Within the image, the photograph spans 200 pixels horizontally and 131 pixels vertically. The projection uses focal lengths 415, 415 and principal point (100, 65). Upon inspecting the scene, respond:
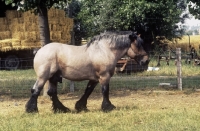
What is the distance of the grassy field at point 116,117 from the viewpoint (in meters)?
6.88

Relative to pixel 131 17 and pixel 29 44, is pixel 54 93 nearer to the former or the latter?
pixel 29 44

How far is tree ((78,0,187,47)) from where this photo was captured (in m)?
29.6

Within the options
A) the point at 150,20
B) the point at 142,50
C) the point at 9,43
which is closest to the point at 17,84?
the point at 142,50

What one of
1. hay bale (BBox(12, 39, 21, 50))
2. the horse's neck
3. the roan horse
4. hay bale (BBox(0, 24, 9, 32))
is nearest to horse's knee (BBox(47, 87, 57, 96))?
the roan horse

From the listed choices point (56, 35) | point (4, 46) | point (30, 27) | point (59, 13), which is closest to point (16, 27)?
point (30, 27)

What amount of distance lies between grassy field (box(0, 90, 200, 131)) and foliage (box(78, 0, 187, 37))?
62.4 feet

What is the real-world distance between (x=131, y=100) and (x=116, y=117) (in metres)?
3.09

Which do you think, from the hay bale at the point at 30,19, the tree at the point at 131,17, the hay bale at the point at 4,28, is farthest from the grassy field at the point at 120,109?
the tree at the point at 131,17

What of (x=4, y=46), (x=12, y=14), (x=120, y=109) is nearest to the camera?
(x=120, y=109)

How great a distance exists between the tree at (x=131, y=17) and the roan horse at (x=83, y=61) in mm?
20397

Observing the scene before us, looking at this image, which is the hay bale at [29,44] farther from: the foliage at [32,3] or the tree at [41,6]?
the foliage at [32,3]

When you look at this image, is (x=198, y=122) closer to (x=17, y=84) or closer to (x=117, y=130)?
(x=117, y=130)

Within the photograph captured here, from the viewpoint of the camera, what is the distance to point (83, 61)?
347 inches

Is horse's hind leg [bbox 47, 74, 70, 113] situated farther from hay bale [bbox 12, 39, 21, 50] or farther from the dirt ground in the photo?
hay bale [bbox 12, 39, 21, 50]
